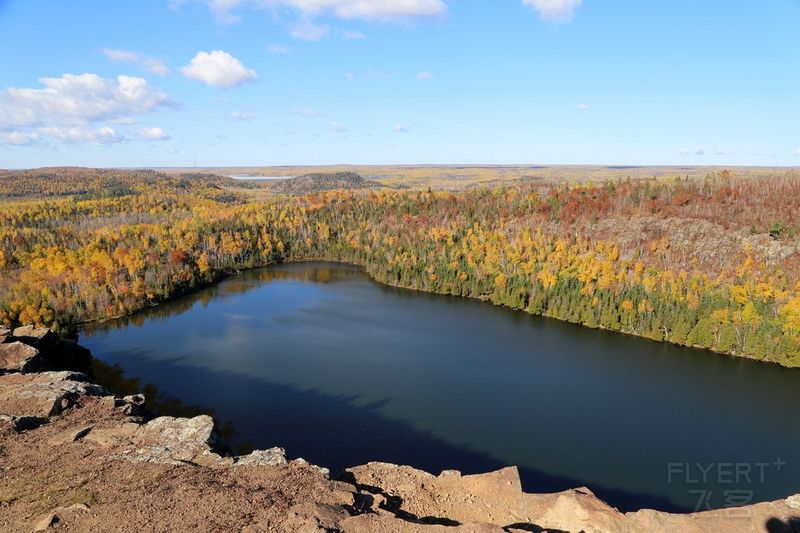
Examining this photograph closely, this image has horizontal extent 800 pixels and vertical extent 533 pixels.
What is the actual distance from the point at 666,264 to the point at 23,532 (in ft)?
337

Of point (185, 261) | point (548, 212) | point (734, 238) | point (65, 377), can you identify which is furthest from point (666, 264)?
point (185, 261)

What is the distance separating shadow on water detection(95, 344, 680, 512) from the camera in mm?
37844

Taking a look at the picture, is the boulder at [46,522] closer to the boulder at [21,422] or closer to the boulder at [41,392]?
the boulder at [21,422]

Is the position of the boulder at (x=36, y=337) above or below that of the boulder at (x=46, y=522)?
below

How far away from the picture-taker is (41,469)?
22.2m

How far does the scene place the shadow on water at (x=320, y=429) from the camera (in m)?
37.8

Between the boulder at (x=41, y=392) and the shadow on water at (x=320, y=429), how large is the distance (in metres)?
10.4

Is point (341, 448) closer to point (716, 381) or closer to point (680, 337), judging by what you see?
point (716, 381)

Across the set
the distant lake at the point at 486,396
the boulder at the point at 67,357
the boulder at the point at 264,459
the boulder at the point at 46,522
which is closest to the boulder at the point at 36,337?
the boulder at the point at 67,357

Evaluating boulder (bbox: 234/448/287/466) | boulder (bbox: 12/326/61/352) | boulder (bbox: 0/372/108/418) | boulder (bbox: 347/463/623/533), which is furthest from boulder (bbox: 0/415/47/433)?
boulder (bbox: 12/326/61/352)

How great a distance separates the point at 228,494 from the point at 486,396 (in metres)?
37.3

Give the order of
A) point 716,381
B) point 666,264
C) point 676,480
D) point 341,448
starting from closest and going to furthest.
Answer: point 676,480, point 341,448, point 716,381, point 666,264

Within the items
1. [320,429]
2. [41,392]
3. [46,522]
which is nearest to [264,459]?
[46,522]

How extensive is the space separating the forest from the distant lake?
272 inches
